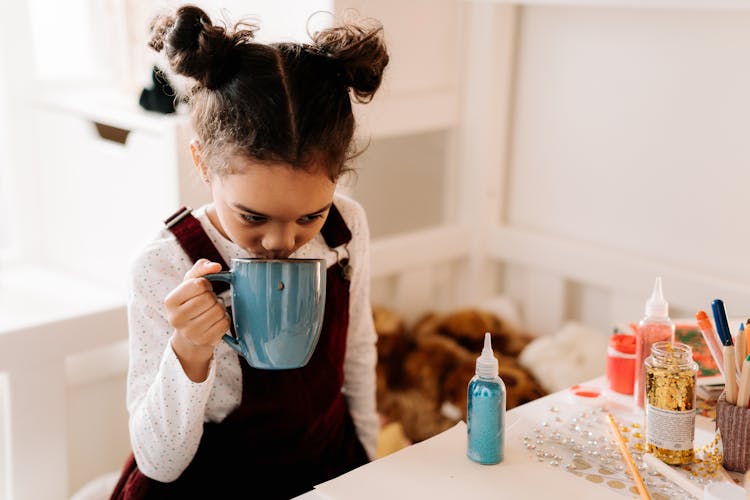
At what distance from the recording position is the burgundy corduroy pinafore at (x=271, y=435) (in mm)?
1134

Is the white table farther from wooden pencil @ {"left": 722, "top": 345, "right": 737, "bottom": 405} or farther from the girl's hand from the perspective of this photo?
the girl's hand

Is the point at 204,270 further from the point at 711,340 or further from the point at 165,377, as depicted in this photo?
the point at 711,340

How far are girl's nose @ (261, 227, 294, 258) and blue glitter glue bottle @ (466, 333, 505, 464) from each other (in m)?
0.23

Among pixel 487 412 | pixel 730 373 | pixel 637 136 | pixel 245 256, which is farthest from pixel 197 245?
pixel 637 136

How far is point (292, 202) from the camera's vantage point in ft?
3.18

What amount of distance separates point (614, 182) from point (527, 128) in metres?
0.22

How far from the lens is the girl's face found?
96 centimetres

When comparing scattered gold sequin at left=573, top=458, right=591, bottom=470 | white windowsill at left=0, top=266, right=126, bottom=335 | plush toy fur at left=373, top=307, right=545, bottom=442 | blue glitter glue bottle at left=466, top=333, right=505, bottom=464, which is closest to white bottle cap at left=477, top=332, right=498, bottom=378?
blue glitter glue bottle at left=466, top=333, right=505, bottom=464

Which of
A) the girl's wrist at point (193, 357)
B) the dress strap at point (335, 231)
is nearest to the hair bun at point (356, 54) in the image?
the dress strap at point (335, 231)

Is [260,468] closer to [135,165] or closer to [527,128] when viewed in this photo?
[135,165]

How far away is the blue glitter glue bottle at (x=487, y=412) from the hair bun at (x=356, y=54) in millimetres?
314

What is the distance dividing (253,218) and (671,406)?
0.48m

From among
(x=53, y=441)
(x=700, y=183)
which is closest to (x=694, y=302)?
(x=700, y=183)

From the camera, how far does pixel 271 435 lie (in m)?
1.15
